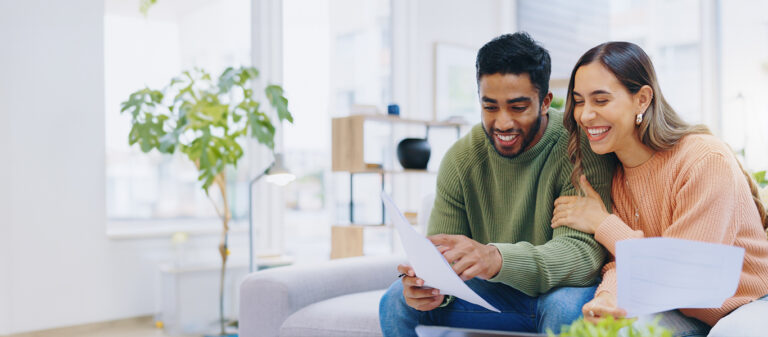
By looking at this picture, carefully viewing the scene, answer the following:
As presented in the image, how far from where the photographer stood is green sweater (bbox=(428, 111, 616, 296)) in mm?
1370

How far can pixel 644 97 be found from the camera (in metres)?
1.39

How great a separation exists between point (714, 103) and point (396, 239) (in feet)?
7.69

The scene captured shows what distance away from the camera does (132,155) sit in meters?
3.80

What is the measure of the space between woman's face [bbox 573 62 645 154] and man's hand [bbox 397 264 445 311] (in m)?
0.45

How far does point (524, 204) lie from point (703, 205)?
39cm

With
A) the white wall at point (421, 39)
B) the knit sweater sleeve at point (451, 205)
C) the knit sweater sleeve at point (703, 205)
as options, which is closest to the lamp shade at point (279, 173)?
the knit sweater sleeve at point (451, 205)

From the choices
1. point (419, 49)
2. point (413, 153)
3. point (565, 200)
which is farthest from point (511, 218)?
point (419, 49)

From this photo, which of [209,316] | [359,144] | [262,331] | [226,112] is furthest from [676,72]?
[262,331]

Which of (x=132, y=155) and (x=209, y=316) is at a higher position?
(x=132, y=155)

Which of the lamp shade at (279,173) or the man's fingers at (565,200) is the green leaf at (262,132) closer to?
the lamp shade at (279,173)

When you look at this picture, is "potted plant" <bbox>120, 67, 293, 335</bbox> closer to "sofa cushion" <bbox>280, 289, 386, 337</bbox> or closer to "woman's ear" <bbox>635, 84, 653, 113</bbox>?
"sofa cushion" <bbox>280, 289, 386, 337</bbox>

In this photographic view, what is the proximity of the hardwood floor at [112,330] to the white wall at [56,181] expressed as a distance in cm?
3

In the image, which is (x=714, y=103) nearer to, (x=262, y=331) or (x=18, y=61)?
(x=262, y=331)

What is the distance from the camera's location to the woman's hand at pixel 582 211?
1408mm
